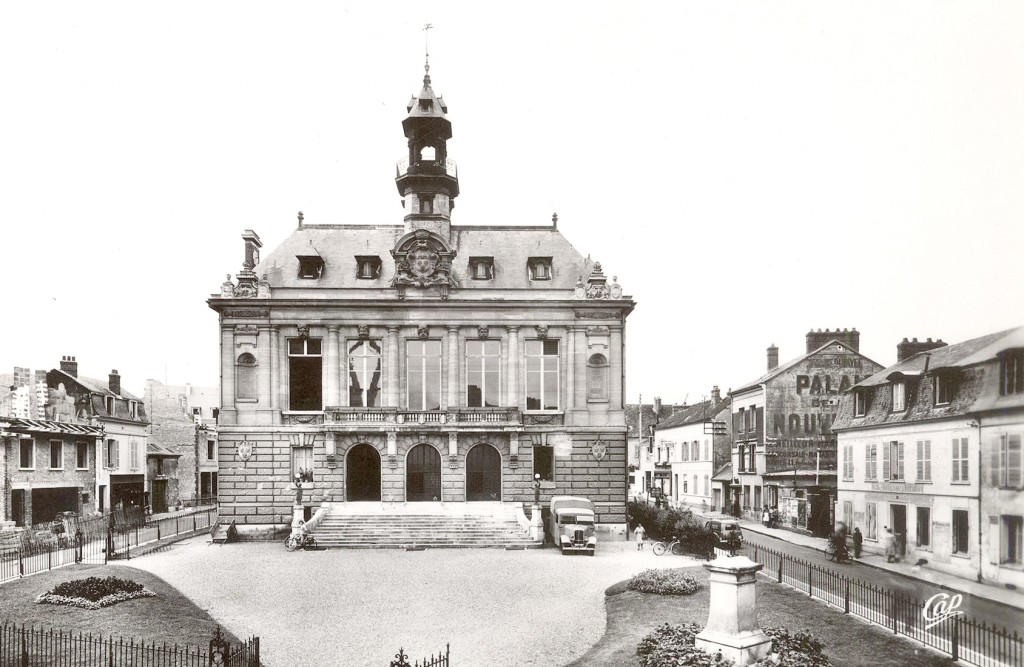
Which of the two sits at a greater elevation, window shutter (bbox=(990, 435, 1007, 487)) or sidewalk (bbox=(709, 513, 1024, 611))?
window shutter (bbox=(990, 435, 1007, 487))

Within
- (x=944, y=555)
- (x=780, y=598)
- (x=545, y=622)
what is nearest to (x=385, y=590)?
(x=545, y=622)

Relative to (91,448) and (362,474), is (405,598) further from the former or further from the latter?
(91,448)

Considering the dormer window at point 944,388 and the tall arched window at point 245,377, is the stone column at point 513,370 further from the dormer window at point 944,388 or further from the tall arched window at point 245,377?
the dormer window at point 944,388

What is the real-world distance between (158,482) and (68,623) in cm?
3840

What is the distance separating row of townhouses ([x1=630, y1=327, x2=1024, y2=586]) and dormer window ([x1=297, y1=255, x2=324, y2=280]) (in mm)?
26592

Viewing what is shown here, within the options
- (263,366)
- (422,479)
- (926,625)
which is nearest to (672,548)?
(422,479)

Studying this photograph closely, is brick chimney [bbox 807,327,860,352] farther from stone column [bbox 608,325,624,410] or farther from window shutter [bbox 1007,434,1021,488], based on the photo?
window shutter [bbox 1007,434,1021,488]

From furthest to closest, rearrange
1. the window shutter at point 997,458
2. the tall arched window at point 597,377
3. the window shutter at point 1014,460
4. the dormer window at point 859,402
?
1. the tall arched window at point 597,377
2. the dormer window at point 859,402
3. the window shutter at point 997,458
4. the window shutter at point 1014,460

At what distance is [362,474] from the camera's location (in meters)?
38.2

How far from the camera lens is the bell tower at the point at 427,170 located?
4225cm

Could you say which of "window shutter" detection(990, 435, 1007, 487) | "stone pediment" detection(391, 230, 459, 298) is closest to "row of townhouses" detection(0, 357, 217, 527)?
"stone pediment" detection(391, 230, 459, 298)

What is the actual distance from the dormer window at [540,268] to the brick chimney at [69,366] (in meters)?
29.3

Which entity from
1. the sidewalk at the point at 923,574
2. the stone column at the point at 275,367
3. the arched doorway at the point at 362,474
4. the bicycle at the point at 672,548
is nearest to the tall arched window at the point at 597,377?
the bicycle at the point at 672,548

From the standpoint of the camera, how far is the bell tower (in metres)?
42.2
